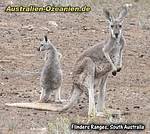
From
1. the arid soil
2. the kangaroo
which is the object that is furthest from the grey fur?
the arid soil

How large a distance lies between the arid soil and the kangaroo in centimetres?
22

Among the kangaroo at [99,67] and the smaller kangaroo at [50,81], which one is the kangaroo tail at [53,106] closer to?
the kangaroo at [99,67]

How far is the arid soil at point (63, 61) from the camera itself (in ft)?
31.7

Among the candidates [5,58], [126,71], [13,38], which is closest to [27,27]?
[13,38]

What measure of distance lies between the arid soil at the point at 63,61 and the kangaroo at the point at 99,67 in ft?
0.73

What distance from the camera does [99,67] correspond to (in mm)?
9648

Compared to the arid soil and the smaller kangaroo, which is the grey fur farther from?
the smaller kangaroo

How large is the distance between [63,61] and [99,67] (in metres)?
3.53

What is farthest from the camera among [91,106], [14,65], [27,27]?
[27,27]

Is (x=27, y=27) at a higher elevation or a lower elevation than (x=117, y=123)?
higher

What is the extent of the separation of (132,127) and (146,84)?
331 cm

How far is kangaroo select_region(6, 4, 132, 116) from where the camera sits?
31.5 feet

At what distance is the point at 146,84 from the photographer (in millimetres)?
11727

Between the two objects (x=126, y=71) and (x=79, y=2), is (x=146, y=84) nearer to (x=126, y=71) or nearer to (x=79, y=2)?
(x=126, y=71)
